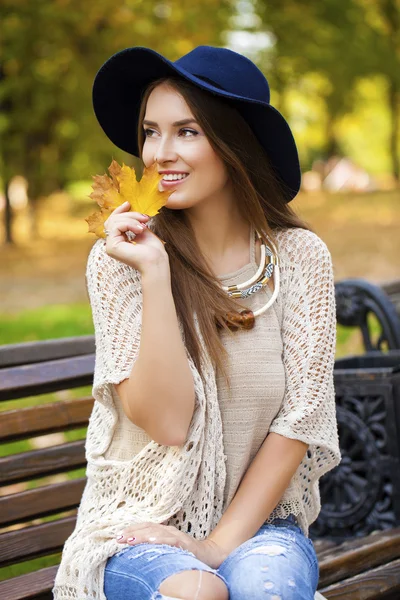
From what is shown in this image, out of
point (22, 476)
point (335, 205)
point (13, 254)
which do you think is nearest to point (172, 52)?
point (13, 254)

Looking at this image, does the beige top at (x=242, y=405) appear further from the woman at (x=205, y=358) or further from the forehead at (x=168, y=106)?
the forehead at (x=168, y=106)

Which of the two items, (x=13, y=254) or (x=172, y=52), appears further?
(x=13, y=254)

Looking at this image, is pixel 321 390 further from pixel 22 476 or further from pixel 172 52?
pixel 172 52

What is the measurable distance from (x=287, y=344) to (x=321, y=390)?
17cm

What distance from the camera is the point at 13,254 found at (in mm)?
19953

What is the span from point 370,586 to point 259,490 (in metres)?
0.83

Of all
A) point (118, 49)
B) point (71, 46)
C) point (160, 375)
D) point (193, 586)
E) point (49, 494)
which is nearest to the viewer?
point (193, 586)

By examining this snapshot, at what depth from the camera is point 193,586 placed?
216cm

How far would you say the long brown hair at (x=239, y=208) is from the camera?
2660mm

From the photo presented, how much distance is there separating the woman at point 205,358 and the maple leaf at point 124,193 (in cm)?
7

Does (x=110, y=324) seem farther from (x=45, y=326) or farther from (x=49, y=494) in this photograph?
(x=45, y=326)

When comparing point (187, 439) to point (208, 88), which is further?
point (208, 88)

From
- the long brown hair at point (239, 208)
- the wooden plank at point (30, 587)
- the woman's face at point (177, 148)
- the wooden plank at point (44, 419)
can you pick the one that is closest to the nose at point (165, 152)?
the woman's face at point (177, 148)

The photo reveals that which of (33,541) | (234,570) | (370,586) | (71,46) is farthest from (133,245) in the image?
(71,46)
